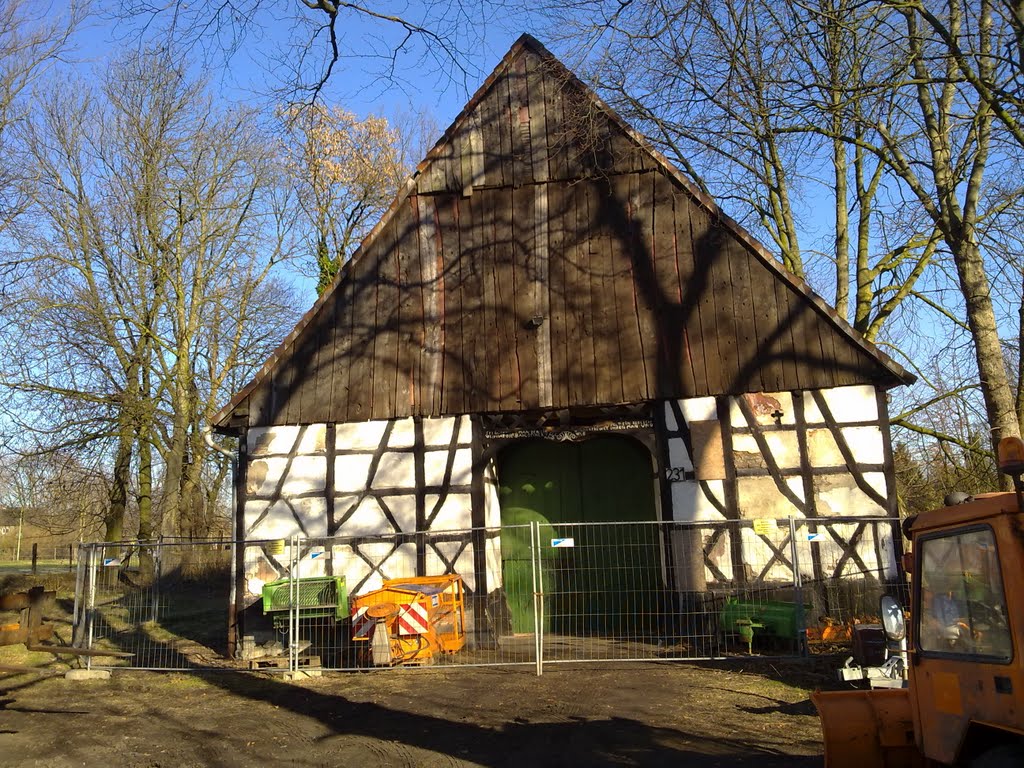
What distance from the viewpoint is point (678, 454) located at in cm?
1176

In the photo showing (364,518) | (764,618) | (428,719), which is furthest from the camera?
(364,518)

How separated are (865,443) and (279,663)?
26.4 feet

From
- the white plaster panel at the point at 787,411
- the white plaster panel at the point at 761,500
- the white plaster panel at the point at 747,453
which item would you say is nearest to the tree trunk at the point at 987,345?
the white plaster panel at the point at 787,411

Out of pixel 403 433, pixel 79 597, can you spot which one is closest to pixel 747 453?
pixel 403 433

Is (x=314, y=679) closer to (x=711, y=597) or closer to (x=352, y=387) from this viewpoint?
(x=352, y=387)

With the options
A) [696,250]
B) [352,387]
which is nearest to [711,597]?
[696,250]

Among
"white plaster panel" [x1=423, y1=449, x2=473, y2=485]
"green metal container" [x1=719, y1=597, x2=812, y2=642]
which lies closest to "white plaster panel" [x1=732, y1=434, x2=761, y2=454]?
"green metal container" [x1=719, y1=597, x2=812, y2=642]

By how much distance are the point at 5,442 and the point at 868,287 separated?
1828cm

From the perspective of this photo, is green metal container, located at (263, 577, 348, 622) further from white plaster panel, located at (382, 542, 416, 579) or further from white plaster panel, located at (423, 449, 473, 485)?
white plaster panel, located at (423, 449, 473, 485)

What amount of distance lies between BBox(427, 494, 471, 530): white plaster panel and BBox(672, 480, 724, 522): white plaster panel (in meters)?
2.84

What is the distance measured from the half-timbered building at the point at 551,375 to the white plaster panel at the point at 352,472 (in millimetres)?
32

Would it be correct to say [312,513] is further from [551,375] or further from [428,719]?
[428,719]

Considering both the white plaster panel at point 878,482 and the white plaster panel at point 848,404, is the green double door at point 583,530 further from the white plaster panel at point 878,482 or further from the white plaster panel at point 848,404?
the white plaster panel at point 878,482

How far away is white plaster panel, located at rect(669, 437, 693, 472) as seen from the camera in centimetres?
1170
